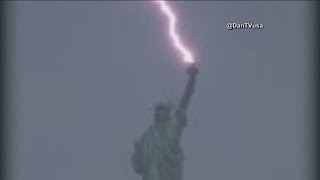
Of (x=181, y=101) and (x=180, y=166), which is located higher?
(x=181, y=101)

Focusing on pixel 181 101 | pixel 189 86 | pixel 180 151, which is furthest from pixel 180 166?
pixel 189 86

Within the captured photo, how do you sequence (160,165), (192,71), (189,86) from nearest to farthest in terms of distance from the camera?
1. (192,71)
2. (189,86)
3. (160,165)

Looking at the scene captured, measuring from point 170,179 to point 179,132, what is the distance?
16.3ft

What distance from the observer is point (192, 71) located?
5944 centimetres

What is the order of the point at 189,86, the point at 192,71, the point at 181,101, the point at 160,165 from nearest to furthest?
the point at 192,71, the point at 189,86, the point at 181,101, the point at 160,165

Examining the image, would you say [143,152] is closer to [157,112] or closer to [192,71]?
[157,112]

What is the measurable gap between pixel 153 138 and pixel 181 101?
6922 mm

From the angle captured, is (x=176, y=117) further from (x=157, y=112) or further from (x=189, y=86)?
(x=189, y=86)

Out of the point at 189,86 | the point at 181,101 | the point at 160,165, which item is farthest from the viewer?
the point at 160,165

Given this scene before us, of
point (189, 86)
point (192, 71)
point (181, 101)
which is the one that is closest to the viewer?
point (192, 71)

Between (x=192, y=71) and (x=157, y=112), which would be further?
(x=157, y=112)

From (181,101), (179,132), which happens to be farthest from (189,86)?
(179,132)

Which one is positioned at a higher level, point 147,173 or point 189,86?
point 189,86

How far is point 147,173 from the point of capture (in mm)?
82438
